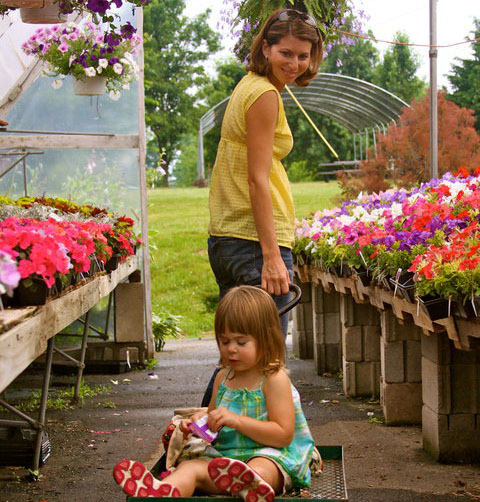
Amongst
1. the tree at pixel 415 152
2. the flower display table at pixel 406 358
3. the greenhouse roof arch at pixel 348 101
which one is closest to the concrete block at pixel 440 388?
the flower display table at pixel 406 358

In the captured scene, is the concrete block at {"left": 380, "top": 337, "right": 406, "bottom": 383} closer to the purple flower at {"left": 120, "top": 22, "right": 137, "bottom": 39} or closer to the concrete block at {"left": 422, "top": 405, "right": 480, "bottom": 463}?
the concrete block at {"left": 422, "top": 405, "right": 480, "bottom": 463}

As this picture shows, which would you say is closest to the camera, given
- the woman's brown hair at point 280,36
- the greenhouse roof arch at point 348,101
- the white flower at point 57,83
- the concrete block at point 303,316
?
the woman's brown hair at point 280,36

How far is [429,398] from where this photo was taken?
455 centimetres

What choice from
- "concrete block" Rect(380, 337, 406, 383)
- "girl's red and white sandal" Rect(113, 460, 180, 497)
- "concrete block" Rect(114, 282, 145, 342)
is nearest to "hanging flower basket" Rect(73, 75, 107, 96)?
"concrete block" Rect(114, 282, 145, 342)

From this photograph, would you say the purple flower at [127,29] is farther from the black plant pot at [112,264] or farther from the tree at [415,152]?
the tree at [415,152]

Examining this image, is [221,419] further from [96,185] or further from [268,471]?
[96,185]

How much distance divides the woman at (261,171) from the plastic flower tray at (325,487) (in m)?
0.50

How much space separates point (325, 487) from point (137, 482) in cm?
59

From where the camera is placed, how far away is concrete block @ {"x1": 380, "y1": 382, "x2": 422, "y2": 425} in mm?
5328

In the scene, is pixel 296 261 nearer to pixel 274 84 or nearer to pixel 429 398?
pixel 429 398

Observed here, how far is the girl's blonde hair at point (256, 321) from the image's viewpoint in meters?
2.69

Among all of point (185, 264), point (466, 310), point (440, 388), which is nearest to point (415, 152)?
point (185, 264)

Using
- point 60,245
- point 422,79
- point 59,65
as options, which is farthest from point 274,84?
point 422,79

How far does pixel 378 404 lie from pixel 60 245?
322 cm
